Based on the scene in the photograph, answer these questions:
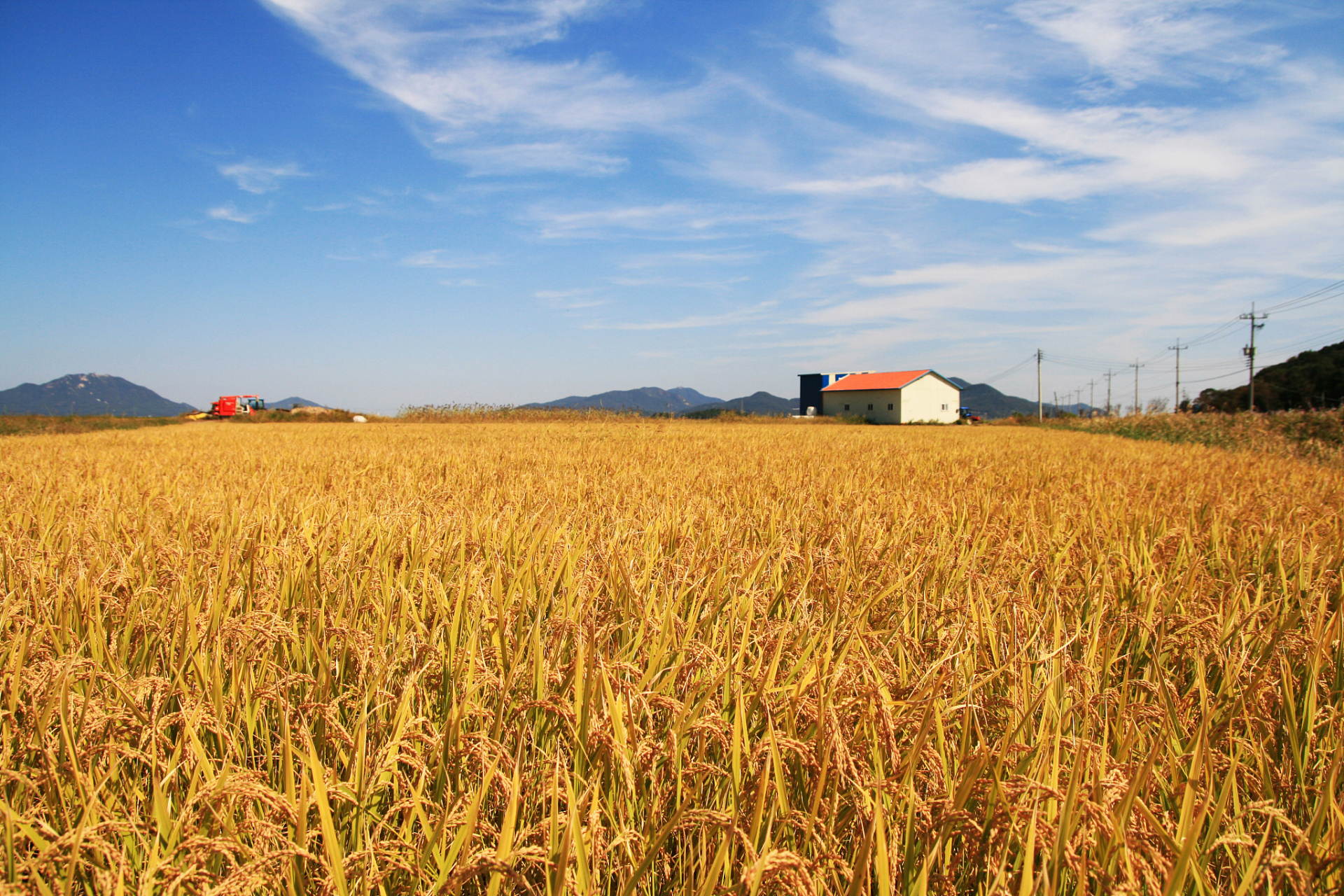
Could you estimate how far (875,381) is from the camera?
195 feet

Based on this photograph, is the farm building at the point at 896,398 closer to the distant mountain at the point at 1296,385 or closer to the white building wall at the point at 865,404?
the white building wall at the point at 865,404

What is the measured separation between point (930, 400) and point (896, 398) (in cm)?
464

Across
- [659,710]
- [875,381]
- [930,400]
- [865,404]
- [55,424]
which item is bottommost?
[659,710]

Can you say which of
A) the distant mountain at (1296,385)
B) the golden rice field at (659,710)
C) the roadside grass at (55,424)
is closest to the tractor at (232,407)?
the roadside grass at (55,424)

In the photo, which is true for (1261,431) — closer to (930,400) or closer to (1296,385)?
(930,400)

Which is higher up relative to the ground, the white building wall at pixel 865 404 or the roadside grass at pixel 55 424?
the white building wall at pixel 865 404

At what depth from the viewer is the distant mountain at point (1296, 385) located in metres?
41.9

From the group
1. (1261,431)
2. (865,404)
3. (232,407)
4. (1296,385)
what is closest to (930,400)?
(865,404)

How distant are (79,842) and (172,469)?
624 cm

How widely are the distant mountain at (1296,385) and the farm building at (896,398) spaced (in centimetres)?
1932

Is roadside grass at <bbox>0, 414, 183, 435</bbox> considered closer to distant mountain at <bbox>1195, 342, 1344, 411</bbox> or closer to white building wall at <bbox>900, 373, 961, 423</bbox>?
white building wall at <bbox>900, 373, 961, 423</bbox>

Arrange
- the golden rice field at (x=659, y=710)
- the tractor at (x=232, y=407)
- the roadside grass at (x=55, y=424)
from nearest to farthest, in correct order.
Answer: the golden rice field at (x=659, y=710), the roadside grass at (x=55, y=424), the tractor at (x=232, y=407)

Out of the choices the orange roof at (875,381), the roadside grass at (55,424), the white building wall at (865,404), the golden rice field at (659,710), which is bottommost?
the golden rice field at (659,710)

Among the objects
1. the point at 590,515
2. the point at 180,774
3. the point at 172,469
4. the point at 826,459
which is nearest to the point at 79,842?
the point at 180,774
